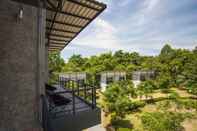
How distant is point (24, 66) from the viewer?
366cm

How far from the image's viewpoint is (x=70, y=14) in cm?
625

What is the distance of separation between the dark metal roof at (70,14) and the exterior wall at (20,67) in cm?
141

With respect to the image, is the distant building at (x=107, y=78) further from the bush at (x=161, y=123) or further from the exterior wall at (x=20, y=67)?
the exterior wall at (x=20, y=67)

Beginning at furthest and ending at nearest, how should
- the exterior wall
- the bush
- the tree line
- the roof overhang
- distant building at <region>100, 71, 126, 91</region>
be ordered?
the tree line, distant building at <region>100, 71, 126, 91</region>, the bush, the roof overhang, the exterior wall

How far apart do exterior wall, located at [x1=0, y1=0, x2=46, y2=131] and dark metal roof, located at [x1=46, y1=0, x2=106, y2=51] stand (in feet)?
4.61

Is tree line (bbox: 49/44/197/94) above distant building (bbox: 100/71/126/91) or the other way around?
above

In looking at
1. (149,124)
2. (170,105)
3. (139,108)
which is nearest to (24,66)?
(149,124)

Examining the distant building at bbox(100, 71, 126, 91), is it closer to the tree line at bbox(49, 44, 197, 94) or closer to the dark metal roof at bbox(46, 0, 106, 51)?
the tree line at bbox(49, 44, 197, 94)

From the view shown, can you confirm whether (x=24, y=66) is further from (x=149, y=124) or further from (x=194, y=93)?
(x=194, y=93)

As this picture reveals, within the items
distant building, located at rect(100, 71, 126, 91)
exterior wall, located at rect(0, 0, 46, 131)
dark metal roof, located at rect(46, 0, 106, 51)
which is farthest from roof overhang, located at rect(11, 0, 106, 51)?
distant building, located at rect(100, 71, 126, 91)

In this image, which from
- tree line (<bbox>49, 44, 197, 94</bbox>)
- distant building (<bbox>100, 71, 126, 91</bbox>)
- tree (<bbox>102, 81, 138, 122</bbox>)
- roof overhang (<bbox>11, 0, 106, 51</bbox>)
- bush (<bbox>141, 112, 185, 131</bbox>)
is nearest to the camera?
roof overhang (<bbox>11, 0, 106, 51</bbox>)

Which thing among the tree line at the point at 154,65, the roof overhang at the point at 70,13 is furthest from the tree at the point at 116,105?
the roof overhang at the point at 70,13

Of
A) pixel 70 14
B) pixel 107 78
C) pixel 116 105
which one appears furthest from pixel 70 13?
pixel 107 78

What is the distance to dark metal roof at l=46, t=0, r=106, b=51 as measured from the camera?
→ 5.31m
